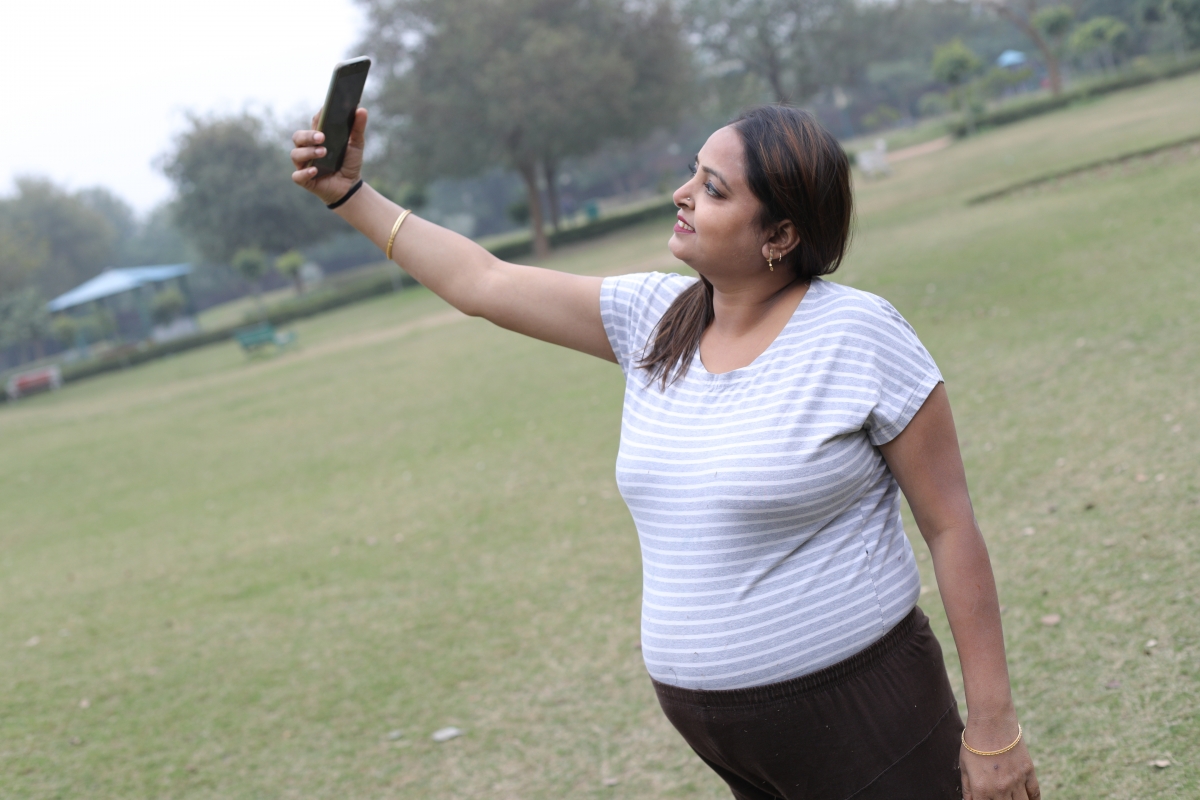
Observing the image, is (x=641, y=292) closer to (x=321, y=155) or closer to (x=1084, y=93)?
(x=321, y=155)

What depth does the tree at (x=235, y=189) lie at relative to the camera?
1704 inches

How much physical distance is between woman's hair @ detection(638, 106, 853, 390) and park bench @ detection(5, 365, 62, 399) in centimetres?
3263

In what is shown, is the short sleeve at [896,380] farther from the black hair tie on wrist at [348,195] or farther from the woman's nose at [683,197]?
the black hair tie on wrist at [348,195]

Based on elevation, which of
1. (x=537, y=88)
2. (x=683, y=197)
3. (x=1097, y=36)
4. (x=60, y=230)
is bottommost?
(x=683, y=197)

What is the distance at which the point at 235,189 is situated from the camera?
43.3 m

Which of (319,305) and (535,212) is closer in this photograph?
(319,305)

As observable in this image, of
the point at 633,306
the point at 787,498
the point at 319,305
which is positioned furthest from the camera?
the point at 319,305

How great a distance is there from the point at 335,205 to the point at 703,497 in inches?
46.0

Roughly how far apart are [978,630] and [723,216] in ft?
2.62

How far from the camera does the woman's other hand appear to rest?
1.68 meters

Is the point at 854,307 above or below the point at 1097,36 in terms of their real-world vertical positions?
below

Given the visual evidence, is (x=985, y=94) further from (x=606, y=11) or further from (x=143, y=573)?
(x=143, y=573)

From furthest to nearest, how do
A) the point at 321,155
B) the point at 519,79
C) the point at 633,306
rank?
1. the point at 519,79
2. the point at 321,155
3. the point at 633,306

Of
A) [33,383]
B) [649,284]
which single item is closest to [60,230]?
[33,383]
